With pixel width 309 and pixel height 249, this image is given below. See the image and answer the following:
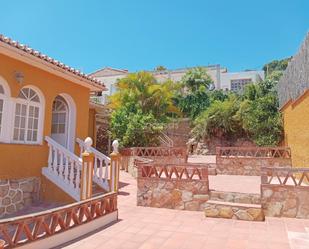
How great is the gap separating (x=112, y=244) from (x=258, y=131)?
15666 millimetres

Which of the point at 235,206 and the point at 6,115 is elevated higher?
the point at 6,115

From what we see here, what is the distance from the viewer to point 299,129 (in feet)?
39.6

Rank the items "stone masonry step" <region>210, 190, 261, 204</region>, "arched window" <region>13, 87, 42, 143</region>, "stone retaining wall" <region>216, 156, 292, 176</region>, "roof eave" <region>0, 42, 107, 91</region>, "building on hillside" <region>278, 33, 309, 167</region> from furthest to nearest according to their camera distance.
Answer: "stone retaining wall" <region>216, 156, 292, 176</region> → "building on hillside" <region>278, 33, 309, 167</region> → "arched window" <region>13, 87, 42, 143</region> → "stone masonry step" <region>210, 190, 261, 204</region> → "roof eave" <region>0, 42, 107, 91</region>

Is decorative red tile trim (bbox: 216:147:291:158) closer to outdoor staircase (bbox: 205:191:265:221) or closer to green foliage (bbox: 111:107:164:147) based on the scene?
green foliage (bbox: 111:107:164:147)

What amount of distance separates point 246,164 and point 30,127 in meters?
10.8

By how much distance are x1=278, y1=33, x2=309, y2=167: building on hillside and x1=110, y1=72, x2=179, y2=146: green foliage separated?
755 cm

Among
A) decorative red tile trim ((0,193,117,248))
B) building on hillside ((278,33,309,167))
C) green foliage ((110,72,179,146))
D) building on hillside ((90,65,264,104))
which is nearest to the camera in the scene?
decorative red tile trim ((0,193,117,248))

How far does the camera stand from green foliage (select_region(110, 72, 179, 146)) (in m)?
16.8

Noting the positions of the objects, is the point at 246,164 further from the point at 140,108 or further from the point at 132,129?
the point at 140,108

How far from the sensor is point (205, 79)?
111 ft

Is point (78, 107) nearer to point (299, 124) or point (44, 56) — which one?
point (44, 56)

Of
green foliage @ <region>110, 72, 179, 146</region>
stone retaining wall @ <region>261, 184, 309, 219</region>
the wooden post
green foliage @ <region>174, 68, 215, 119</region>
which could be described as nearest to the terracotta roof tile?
the wooden post

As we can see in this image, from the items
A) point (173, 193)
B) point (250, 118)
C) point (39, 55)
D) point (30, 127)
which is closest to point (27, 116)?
point (30, 127)

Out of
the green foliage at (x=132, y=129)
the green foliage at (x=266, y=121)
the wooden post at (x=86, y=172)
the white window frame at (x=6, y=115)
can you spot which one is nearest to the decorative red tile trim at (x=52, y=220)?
the wooden post at (x=86, y=172)
